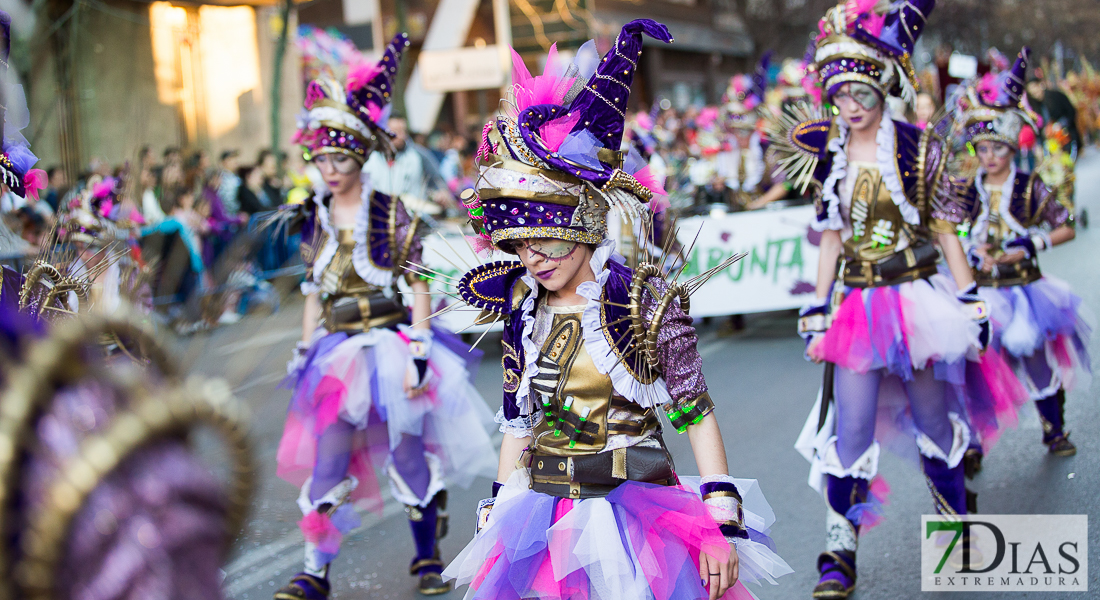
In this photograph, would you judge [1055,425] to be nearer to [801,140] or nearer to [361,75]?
[801,140]

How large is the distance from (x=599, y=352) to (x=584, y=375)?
89mm

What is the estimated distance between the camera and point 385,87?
522cm

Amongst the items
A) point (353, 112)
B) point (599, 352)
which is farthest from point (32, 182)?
point (599, 352)

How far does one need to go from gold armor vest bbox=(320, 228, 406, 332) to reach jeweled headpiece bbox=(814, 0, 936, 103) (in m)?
2.38

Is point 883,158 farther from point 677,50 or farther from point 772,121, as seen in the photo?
point 677,50

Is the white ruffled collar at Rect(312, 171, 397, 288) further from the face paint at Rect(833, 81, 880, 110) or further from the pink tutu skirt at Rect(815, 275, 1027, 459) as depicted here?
the face paint at Rect(833, 81, 880, 110)

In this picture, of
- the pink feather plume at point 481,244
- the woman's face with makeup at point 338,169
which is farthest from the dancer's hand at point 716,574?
the woman's face with makeup at point 338,169

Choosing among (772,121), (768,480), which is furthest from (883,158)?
(768,480)

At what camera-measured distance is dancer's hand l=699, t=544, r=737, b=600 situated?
8.49 ft

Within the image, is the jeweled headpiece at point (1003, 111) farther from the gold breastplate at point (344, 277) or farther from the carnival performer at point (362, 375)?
the gold breastplate at point (344, 277)

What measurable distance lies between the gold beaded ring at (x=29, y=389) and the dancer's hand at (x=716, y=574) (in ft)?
5.81

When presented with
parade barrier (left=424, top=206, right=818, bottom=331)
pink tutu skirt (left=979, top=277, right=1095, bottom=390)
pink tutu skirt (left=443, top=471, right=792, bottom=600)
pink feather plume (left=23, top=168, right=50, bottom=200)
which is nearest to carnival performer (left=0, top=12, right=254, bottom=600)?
pink tutu skirt (left=443, top=471, right=792, bottom=600)

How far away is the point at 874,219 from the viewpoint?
15.2ft

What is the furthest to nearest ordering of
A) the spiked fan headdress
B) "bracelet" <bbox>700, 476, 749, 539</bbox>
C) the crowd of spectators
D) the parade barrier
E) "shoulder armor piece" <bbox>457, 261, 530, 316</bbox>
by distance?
the parade barrier
the spiked fan headdress
"shoulder armor piece" <bbox>457, 261, 530, 316</bbox>
"bracelet" <bbox>700, 476, 749, 539</bbox>
the crowd of spectators
